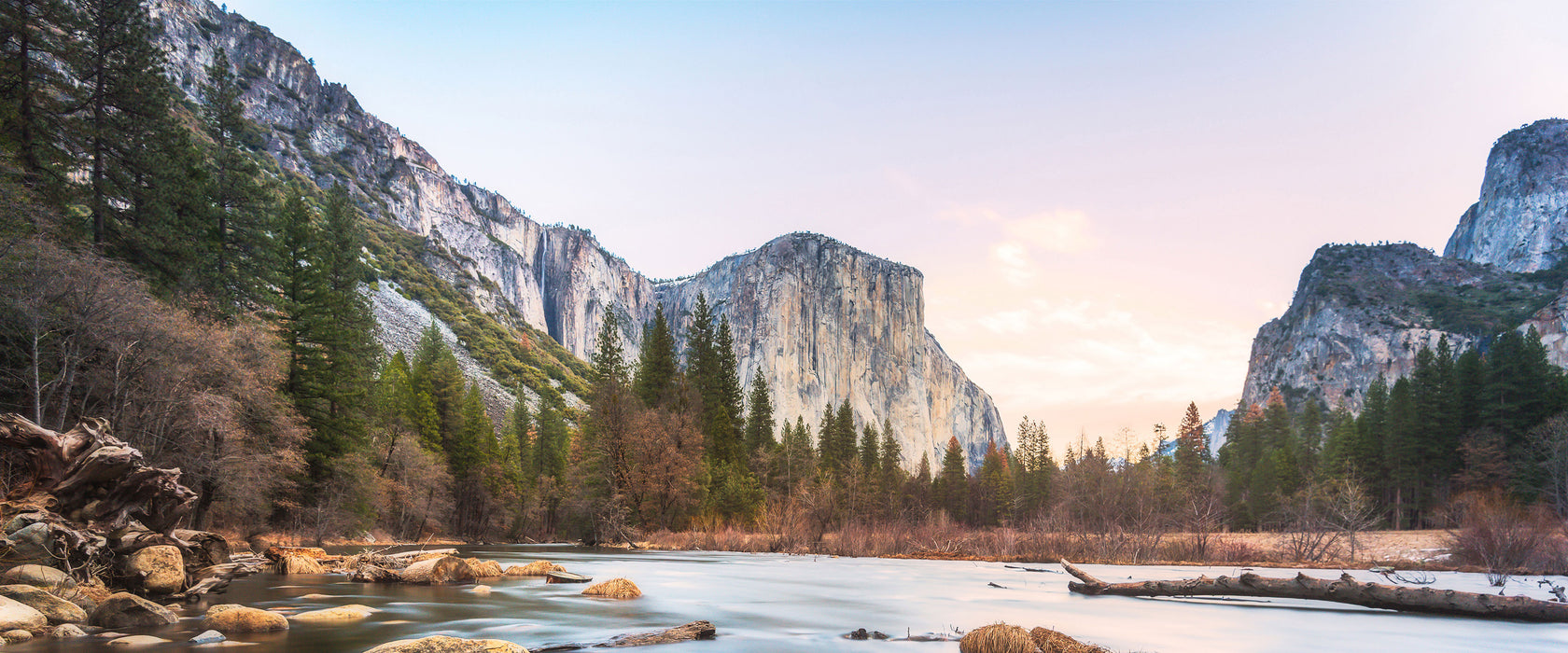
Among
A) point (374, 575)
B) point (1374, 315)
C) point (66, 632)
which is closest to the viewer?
point (66, 632)

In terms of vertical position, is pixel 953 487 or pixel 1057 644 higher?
pixel 1057 644

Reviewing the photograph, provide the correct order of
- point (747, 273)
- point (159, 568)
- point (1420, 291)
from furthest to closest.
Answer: point (747, 273)
point (1420, 291)
point (159, 568)

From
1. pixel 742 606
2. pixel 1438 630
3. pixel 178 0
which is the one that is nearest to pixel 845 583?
pixel 742 606

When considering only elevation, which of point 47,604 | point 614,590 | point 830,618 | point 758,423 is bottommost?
point 614,590

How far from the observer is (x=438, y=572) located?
1848 cm

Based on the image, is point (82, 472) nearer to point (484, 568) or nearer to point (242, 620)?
point (242, 620)

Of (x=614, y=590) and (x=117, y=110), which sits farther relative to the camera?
(x=117, y=110)

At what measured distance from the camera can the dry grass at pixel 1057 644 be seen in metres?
8.34

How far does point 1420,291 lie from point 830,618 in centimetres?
18253

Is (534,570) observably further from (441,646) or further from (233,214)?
(233,214)

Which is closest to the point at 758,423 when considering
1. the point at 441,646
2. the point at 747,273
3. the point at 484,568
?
the point at 484,568

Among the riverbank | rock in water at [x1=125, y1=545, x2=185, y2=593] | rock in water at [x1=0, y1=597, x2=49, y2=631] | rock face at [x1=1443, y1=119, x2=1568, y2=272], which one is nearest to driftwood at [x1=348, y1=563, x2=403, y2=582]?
rock in water at [x1=125, y1=545, x2=185, y2=593]

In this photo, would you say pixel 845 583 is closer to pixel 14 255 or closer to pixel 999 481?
pixel 14 255

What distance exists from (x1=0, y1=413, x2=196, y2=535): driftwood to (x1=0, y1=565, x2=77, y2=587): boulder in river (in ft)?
6.66
